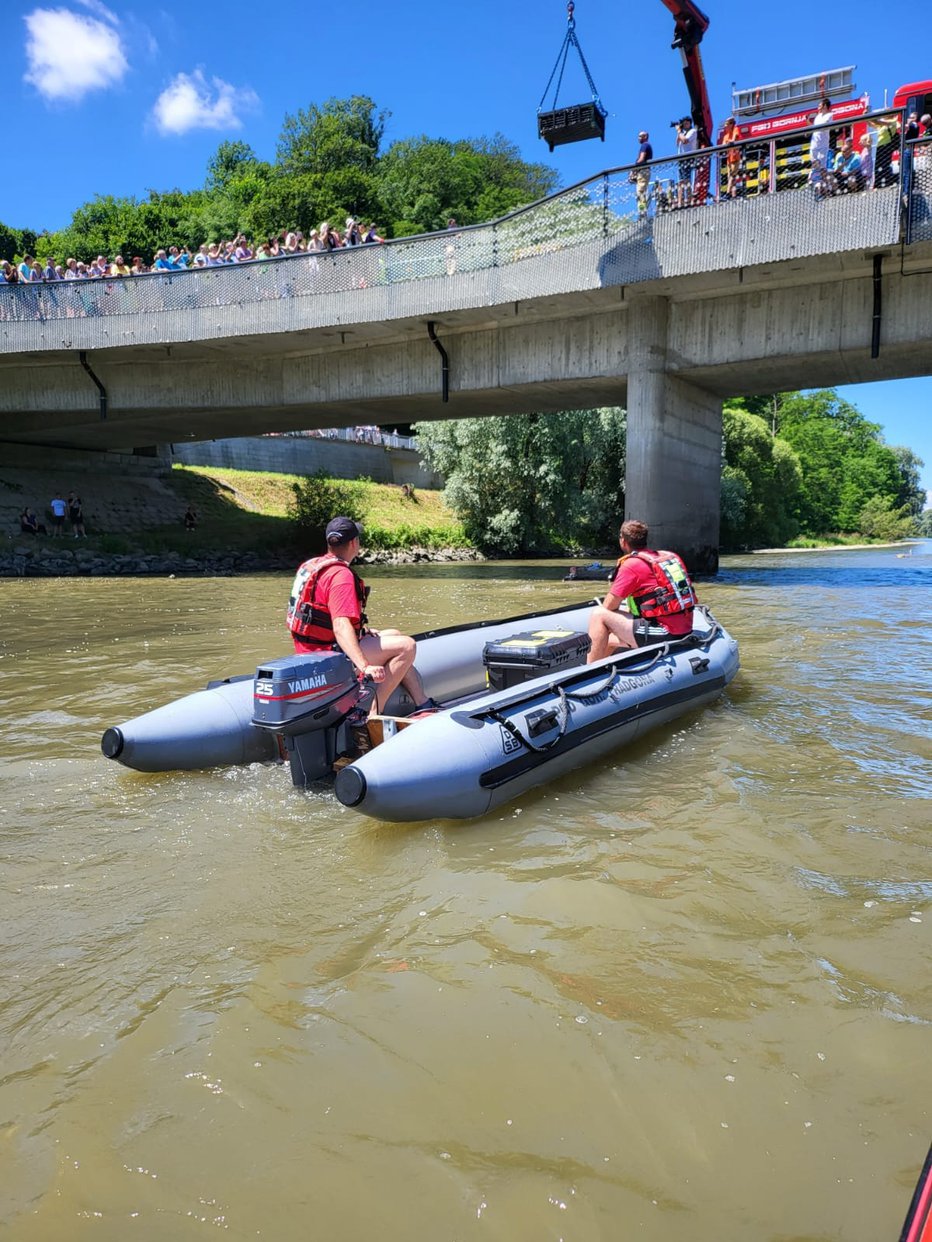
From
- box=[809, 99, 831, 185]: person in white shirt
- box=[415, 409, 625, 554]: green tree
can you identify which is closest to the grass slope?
box=[415, 409, 625, 554]: green tree

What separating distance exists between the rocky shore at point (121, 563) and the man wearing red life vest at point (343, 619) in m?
16.3

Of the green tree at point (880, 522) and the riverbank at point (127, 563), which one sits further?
the green tree at point (880, 522)

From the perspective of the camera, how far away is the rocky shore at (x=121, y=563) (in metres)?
19.8

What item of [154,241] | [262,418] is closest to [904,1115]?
[262,418]

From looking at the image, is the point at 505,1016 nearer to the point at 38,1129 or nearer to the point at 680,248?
the point at 38,1129

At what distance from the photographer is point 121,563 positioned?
20.9 metres

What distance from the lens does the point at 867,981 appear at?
276 centimetres

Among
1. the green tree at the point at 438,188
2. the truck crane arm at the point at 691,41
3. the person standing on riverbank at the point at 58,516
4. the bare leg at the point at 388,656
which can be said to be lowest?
the bare leg at the point at 388,656

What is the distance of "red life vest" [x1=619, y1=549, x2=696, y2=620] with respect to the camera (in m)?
6.29

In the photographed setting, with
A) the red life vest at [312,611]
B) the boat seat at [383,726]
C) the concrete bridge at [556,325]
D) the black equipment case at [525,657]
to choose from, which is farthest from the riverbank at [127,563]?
the boat seat at [383,726]

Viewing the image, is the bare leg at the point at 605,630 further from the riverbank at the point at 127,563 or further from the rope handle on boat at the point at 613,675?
the riverbank at the point at 127,563

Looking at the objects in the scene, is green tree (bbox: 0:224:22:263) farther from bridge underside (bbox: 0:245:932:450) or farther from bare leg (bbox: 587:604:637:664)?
bare leg (bbox: 587:604:637:664)

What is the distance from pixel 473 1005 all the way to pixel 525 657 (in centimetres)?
306

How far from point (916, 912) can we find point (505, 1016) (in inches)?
68.8
